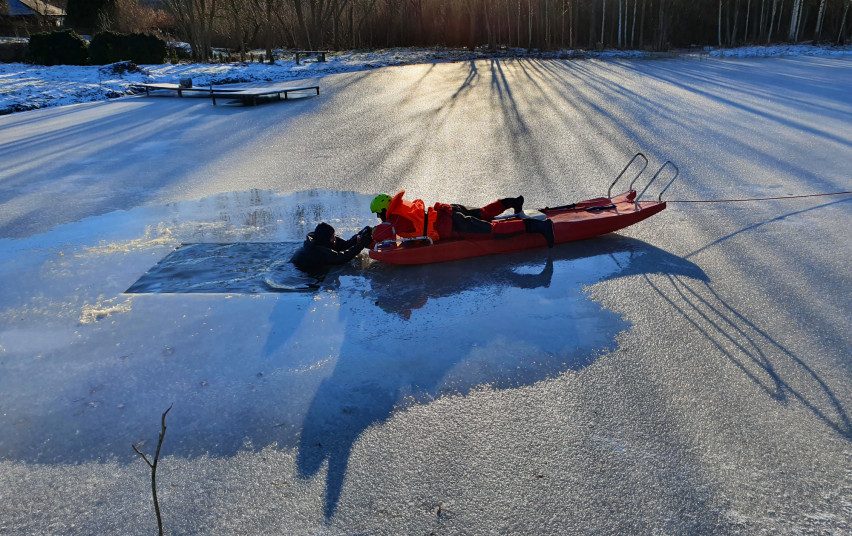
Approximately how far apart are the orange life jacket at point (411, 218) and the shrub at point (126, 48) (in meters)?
15.8

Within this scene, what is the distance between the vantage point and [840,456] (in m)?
2.37

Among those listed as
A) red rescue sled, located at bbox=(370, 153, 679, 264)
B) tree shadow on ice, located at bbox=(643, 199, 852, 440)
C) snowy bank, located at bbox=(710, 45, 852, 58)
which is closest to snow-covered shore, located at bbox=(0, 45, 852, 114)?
snowy bank, located at bbox=(710, 45, 852, 58)

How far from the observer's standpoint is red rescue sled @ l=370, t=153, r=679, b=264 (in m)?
4.19

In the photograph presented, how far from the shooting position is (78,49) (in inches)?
656

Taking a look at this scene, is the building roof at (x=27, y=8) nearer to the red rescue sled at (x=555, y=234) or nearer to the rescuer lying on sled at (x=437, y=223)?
the rescuer lying on sled at (x=437, y=223)

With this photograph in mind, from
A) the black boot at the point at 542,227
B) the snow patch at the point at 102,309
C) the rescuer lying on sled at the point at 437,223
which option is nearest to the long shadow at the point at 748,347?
the black boot at the point at 542,227

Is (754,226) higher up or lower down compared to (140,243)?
lower down

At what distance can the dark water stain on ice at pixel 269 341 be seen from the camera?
2.66 m

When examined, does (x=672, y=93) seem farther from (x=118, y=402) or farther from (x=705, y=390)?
(x=118, y=402)

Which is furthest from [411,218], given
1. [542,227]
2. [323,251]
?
[542,227]

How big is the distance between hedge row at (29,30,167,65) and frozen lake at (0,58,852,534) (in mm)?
12020

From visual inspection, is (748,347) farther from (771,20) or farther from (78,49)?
(771,20)

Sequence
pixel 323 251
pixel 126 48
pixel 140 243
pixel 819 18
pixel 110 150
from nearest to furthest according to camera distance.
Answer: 1. pixel 323 251
2. pixel 140 243
3. pixel 110 150
4. pixel 126 48
5. pixel 819 18

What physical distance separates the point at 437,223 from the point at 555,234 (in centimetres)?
87
